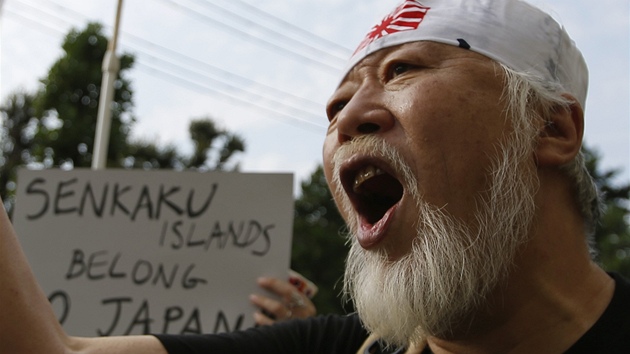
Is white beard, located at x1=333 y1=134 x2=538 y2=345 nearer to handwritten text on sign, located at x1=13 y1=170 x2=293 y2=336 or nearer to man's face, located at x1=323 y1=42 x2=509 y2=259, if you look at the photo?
man's face, located at x1=323 y1=42 x2=509 y2=259

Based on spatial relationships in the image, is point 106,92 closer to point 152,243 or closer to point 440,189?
point 152,243

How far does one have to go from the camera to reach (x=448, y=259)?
1.49 meters

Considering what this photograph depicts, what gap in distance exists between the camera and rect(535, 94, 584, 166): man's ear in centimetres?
159

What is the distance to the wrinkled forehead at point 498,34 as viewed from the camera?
1.61m

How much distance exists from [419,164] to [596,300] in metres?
0.44

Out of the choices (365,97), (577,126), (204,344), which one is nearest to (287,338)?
(204,344)

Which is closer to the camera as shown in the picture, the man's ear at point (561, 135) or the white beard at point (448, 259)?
the white beard at point (448, 259)

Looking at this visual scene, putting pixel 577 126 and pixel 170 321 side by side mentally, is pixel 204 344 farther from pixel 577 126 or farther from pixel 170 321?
pixel 170 321

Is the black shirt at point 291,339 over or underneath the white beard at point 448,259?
underneath

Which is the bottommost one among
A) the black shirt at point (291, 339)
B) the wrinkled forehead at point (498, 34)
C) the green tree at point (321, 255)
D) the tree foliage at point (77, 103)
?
the green tree at point (321, 255)

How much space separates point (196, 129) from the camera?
2212 centimetres

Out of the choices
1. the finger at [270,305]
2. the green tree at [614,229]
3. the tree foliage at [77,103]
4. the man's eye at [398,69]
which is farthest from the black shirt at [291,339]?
the green tree at [614,229]

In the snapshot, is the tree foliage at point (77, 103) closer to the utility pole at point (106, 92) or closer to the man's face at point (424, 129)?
the utility pole at point (106, 92)

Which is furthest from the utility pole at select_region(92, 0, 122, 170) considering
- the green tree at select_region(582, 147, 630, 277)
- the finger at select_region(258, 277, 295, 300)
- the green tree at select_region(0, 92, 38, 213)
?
the green tree at select_region(582, 147, 630, 277)
